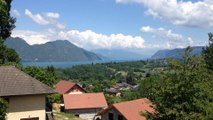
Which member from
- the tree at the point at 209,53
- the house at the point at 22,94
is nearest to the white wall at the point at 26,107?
the house at the point at 22,94

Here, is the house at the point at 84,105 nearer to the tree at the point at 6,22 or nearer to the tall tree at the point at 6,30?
the tall tree at the point at 6,30

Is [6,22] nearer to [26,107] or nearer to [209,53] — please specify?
[26,107]

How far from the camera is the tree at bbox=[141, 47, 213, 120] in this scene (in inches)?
780

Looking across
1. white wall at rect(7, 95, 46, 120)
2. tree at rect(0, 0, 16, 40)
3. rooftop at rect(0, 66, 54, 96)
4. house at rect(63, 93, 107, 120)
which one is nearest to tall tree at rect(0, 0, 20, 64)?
tree at rect(0, 0, 16, 40)

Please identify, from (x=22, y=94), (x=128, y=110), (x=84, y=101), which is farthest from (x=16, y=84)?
(x=84, y=101)

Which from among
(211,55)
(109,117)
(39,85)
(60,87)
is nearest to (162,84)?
(39,85)

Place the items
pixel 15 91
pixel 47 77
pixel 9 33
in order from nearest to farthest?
pixel 15 91 → pixel 9 33 → pixel 47 77

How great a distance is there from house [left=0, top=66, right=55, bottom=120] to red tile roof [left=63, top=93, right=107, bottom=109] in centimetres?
3489

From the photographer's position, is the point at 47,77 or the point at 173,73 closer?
the point at 173,73

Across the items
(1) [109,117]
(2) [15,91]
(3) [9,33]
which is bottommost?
(1) [109,117]

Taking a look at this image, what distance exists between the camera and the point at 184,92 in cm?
2025

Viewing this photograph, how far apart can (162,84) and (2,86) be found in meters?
15.0

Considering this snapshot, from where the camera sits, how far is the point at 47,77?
53438 millimetres

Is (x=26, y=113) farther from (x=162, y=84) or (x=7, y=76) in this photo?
(x=162, y=84)
